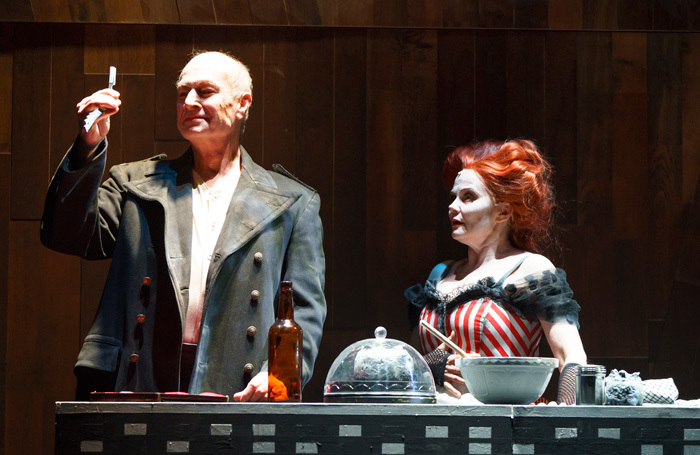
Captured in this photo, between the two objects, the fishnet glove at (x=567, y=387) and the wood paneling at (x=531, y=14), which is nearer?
the fishnet glove at (x=567, y=387)

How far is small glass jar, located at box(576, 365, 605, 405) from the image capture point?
73.7 inches

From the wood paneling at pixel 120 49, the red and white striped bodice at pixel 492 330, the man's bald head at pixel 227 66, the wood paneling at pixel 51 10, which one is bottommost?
the red and white striped bodice at pixel 492 330

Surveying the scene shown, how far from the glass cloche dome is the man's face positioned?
1.18m

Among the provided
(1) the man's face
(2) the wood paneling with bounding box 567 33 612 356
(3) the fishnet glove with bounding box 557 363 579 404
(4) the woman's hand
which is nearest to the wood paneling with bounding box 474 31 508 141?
(2) the wood paneling with bounding box 567 33 612 356

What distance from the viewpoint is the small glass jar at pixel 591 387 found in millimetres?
1873

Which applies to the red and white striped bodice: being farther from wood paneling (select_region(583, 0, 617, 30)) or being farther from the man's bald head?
wood paneling (select_region(583, 0, 617, 30))

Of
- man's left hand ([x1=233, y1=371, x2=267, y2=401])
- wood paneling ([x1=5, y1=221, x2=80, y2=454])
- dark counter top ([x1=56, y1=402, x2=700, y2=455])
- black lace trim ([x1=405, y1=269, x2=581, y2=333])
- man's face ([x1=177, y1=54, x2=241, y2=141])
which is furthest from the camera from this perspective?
wood paneling ([x1=5, y1=221, x2=80, y2=454])

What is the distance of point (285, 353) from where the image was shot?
209cm

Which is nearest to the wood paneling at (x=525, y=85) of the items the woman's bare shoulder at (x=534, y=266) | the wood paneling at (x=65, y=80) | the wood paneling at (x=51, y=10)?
the woman's bare shoulder at (x=534, y=266)

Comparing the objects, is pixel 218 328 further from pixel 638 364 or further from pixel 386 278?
pixel 638 364

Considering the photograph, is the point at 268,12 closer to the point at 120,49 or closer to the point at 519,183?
the point at 120,49

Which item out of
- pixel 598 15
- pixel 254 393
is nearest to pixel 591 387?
pixel 254 393

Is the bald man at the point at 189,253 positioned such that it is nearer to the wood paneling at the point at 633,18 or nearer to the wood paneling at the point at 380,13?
the wood paneling at the point at 380,13

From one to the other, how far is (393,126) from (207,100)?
100 centimetres
